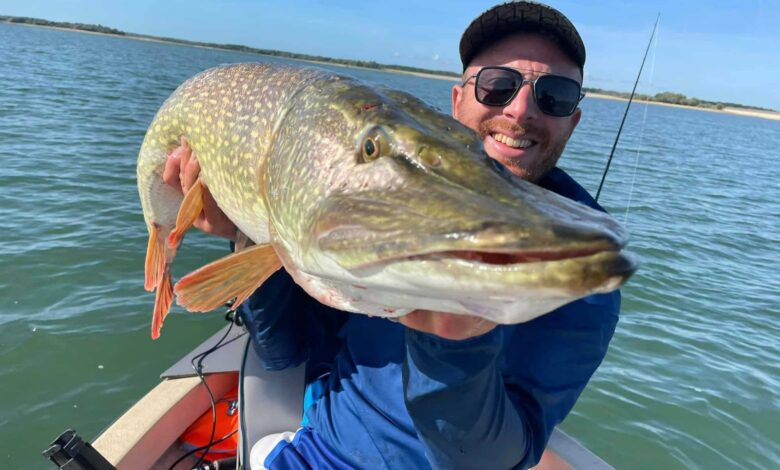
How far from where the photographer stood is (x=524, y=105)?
228 cm

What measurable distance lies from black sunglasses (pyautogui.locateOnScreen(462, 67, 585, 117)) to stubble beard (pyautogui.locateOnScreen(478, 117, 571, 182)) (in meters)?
0.09

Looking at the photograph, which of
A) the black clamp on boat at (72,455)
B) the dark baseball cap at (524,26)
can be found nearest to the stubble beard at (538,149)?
the dark baseball cap at (524,26)

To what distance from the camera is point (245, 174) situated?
64.9 inches

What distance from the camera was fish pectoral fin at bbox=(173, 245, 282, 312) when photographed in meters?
1.44

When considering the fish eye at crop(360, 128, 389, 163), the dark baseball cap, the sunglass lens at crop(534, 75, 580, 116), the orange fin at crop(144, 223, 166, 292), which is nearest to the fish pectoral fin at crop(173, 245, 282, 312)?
the fish eye at crop(360, 128, 389, 163)

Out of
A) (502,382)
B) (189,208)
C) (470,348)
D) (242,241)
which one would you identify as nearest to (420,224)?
(470,348)

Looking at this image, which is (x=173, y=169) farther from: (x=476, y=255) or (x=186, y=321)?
(x=186, y=321)

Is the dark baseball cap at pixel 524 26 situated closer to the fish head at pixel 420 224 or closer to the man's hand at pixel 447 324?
the fish head at pixel 420 224

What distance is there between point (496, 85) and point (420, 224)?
5.40 ft

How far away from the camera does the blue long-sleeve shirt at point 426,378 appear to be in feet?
4.16

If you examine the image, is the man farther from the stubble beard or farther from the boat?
the boat

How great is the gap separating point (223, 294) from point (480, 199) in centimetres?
89

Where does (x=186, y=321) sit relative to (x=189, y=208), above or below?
below

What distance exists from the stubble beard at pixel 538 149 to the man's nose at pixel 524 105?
0.13 ft
